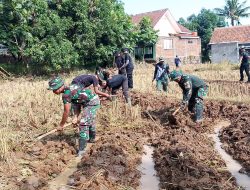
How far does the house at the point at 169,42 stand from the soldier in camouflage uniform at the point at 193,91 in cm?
2159

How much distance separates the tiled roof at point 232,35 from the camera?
30.5 metres

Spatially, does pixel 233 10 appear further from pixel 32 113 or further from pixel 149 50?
pixel 32 113

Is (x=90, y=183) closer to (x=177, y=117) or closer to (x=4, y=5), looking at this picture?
(x=177, y=117)

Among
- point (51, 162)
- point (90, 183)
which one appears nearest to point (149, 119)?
point (51, 162)

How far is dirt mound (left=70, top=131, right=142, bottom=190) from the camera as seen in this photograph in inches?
177

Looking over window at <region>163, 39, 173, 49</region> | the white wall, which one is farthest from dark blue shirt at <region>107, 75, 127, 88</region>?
window at <region>163, 39, 173, 49</region>

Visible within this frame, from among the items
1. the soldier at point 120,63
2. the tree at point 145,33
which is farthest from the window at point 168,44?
the soldier at point 120,63

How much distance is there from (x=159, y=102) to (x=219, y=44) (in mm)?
23695

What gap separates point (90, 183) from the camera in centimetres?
442

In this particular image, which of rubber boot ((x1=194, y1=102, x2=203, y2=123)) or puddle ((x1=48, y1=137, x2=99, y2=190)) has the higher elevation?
rubber boot ((x1=194, y1=102, x2=203, y2=123))

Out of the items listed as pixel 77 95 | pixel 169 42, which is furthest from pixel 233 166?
pixel 169 42

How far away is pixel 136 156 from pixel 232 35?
27.8m

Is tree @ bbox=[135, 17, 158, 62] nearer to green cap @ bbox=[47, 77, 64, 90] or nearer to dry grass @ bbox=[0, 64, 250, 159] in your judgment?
dry grass @ bbox=[0, 64, 250, 159]

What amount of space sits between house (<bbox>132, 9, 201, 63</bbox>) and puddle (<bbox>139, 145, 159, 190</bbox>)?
23.6 meters
